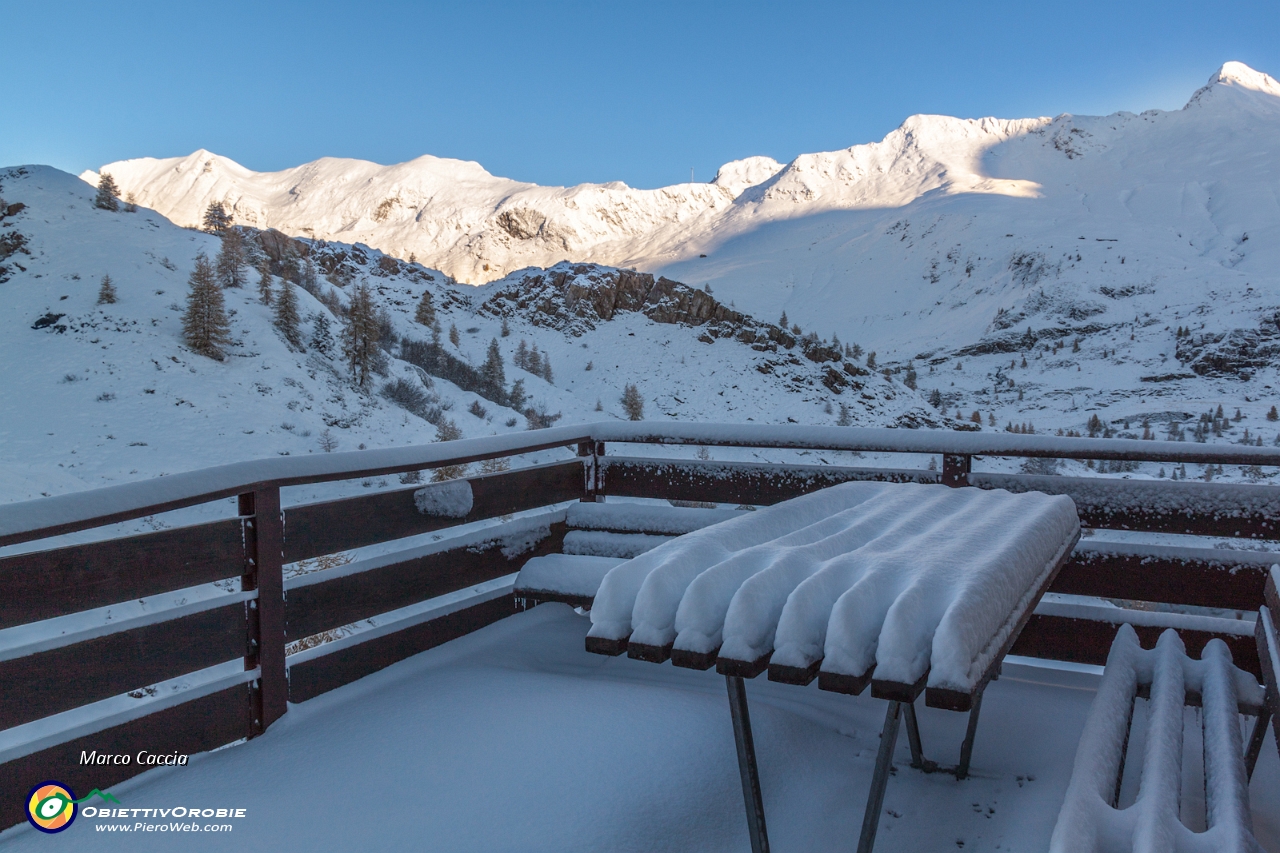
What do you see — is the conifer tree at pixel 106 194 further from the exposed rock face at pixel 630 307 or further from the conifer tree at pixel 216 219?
the exposed rock face at pixel 630 307

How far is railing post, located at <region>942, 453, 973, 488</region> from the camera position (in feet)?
9.65

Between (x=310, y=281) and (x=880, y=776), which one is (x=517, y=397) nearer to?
(x=310, y=281)

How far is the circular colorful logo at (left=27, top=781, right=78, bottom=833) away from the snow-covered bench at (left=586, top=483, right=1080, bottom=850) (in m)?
1.49

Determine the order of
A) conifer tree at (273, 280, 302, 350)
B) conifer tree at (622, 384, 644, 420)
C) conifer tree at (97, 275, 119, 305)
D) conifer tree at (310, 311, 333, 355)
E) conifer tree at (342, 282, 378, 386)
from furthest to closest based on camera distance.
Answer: conifer tree at (622, 384, 644, 420) → conifer tree at (310, 311, 333, 355) → conifer tree at (273, 280, 302, 350) → conifer tree at (342, 282, 378, 386) → conifer tree at (97, 275, 119, 305)

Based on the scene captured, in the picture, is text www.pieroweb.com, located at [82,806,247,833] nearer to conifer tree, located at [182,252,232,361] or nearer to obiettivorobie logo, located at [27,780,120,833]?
obiettivorobie logo, located at [27,780,120,833]

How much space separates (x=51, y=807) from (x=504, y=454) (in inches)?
69.4

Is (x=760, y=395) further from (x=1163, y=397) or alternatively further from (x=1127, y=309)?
(x=1127, y=309)

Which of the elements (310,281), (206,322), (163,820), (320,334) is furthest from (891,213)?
(163,820)

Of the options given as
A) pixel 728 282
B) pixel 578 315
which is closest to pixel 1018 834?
pixel 578 315

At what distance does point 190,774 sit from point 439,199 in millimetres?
110553

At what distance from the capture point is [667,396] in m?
27.6

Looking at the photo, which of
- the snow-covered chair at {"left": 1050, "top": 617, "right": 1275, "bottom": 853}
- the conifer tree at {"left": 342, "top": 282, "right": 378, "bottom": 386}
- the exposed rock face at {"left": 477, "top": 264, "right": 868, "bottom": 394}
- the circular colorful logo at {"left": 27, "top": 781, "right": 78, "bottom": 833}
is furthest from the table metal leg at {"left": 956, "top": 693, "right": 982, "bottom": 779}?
the exposed rock face at {"left": 477, "top": 264, "right": 868, "bottom": 394}

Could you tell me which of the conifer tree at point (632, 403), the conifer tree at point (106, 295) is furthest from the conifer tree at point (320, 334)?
the conifer tree at point (632, 403)

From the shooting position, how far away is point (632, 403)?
24984 millimetres
